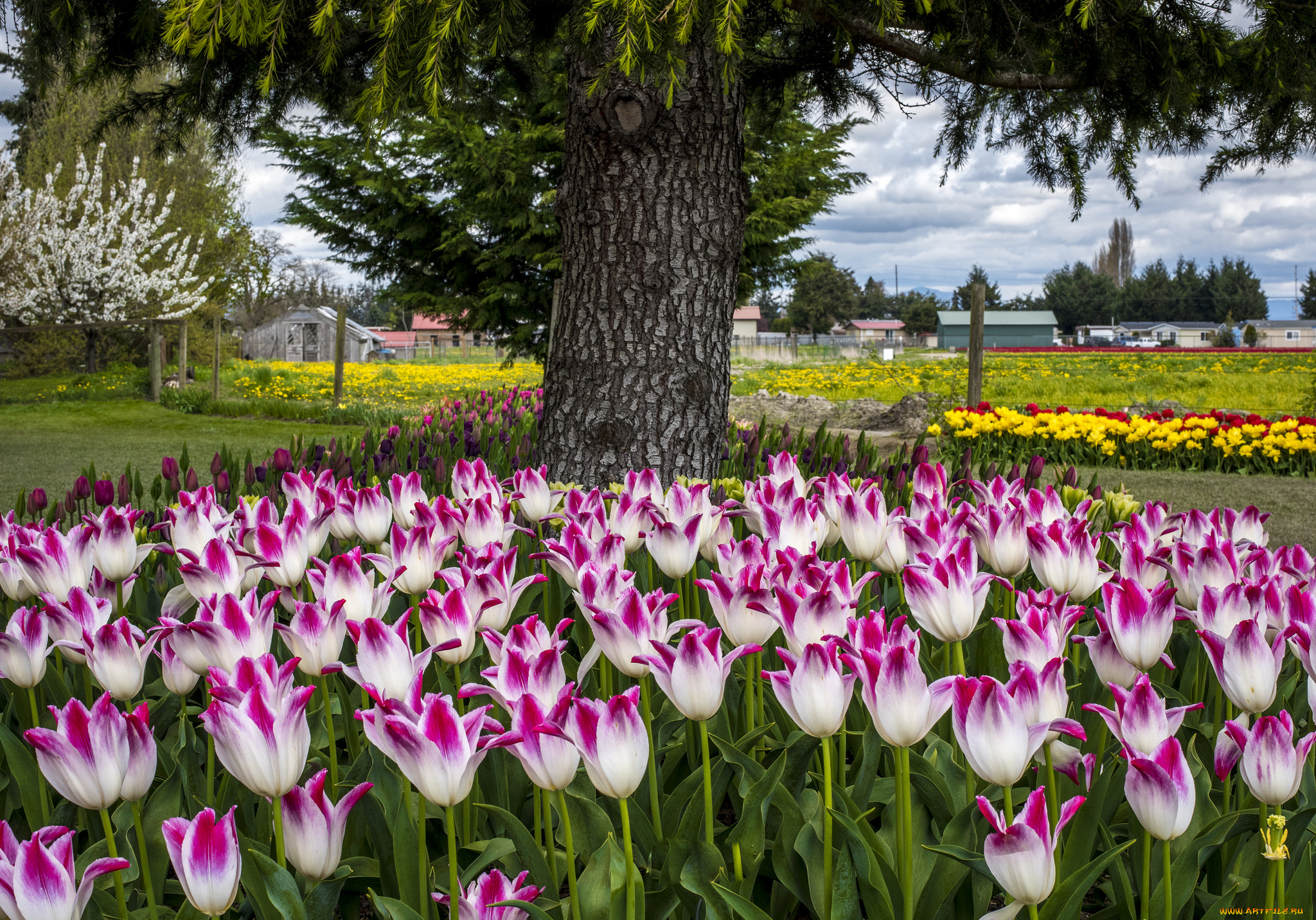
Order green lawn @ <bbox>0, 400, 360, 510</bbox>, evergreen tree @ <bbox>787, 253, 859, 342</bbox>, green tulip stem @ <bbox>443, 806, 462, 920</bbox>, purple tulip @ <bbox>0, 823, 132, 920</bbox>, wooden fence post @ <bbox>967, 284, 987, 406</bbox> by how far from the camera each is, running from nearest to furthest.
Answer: purple tulip @ <bbox>0, 823, 132, 920</bbox>
green tulip stem @ <bbox>443, 806, 462, 920</bbox>
green lawn @ <bbox>0, 400, 360, 510</bbox>
wooden fence post @ <bbox>967, 284, 987, 406</bbox>
evergreen tree @ <bbox>787, 253, 859, 342</bbox>

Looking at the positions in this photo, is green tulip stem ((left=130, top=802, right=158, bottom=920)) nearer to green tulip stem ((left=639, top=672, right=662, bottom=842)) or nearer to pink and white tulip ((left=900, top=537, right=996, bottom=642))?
green tulip stem ((left=639, top=672, right=662, bottom=842))

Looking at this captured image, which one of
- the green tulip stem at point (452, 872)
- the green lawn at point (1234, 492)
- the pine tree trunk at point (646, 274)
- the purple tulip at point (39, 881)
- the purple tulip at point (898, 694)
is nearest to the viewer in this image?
the purple tulip at point (39, 881)

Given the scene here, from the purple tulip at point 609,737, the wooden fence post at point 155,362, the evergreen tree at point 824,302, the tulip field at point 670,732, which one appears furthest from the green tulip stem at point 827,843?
the evergreen tree at point 824,302

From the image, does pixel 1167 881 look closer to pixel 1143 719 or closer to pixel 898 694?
pixel 1143 719

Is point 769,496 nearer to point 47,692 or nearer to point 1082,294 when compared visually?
point 47,692

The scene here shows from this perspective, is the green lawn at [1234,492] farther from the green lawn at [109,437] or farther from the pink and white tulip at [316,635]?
the green lawn at [109,437]

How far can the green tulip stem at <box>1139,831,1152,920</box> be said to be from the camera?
1.07 metres

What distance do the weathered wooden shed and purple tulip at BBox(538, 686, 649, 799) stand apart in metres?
53.0

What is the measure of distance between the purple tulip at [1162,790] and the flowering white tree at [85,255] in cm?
2201

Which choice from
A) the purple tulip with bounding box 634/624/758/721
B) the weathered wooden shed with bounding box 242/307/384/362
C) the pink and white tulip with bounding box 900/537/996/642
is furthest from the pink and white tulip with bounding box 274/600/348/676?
the weathered wooden shed with bounding box 242/307/384/362

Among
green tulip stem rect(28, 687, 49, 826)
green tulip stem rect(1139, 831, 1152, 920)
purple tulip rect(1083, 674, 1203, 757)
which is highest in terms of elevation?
purple tulip rect(1083, 674, 1203, 757)

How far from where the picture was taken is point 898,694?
1083mm

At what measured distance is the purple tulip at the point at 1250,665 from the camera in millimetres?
1234

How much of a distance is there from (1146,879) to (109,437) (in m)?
12.4
